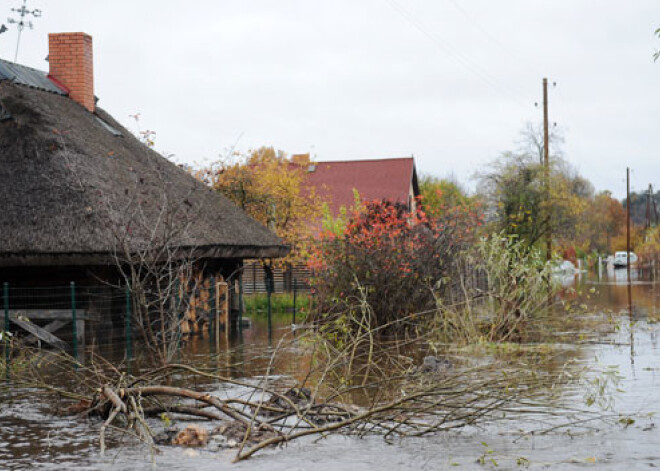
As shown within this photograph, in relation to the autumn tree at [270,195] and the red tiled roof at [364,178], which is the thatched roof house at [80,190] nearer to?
the autumn tree at [270,195]

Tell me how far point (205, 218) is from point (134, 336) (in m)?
3.01

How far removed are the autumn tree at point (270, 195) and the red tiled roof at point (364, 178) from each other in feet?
33.4

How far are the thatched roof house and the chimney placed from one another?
0.02 meters

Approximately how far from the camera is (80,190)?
15.6m

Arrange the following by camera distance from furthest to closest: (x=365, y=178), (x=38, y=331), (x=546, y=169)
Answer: (x=365, y=178) → (x=546, y=169) → (x=38, y=331)

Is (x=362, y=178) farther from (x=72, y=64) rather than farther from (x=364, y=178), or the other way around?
(x=72, y=64)

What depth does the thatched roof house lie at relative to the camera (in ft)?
48.6

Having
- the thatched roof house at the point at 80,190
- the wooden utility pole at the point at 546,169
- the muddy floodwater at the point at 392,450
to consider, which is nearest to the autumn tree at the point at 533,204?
the wooden utility pole at the point at 546,169

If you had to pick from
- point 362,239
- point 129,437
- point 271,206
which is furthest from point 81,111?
point 129,437

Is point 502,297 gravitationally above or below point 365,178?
below

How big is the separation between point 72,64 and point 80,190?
20.9 feet

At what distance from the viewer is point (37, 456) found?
8320 millimetres

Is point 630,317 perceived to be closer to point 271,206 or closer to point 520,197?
point 271,206

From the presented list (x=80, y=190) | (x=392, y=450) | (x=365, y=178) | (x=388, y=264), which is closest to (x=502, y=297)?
(x=388, y=264)
